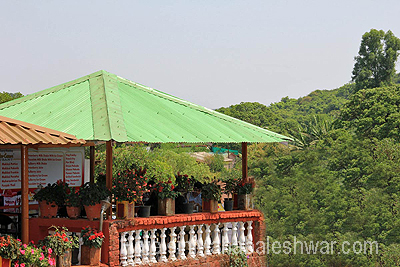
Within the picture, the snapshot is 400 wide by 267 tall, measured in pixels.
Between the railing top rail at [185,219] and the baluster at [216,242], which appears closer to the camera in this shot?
the railing top rail at [185,219]

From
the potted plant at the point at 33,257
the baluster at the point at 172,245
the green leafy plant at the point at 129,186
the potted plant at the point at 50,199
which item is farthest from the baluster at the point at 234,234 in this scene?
the potted plant at the point at 33,257

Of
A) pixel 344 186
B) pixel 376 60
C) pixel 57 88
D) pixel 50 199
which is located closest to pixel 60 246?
pixel 50 199

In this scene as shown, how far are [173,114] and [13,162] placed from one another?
137 inches

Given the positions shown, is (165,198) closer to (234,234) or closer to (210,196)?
(210,196)

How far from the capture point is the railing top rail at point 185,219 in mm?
9898

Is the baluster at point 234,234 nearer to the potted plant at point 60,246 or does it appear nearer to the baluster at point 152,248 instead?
the baluster at point 152,248

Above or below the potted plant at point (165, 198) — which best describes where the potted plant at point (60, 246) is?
below

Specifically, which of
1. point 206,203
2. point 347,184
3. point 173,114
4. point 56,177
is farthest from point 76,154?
point 347,184

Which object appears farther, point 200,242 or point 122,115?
point 200,242

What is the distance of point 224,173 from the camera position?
57.7 metres

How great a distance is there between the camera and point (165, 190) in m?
10.6

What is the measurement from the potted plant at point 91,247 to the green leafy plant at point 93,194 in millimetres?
579

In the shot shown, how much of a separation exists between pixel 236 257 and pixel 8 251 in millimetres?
4944

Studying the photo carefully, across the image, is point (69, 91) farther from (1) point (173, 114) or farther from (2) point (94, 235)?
(2) point (94, 235)
